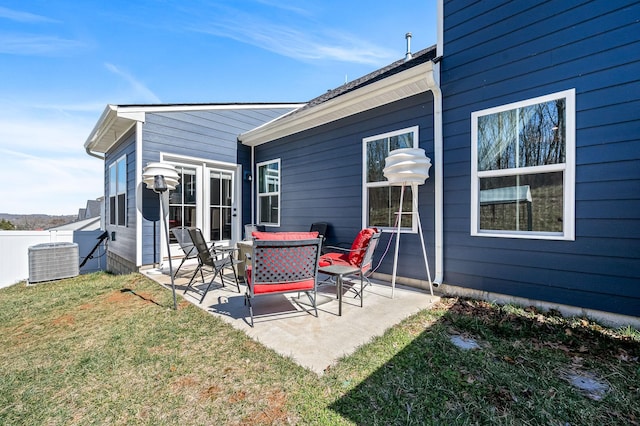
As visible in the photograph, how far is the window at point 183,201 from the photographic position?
234 inches

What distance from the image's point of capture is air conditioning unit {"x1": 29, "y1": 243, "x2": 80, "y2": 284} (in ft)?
20.6

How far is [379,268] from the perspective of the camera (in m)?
4.66

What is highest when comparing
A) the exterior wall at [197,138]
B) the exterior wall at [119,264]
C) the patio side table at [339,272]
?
the exterior wall at [197,138]

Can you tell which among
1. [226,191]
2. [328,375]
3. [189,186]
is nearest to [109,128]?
[189,186]

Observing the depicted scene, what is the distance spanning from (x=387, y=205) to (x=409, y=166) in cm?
118

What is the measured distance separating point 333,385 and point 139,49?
8276 millimetres

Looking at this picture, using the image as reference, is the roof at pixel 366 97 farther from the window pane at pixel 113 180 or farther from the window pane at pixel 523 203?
the window pane at pixel 113 180

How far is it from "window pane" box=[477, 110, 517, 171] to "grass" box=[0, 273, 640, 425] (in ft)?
5.99

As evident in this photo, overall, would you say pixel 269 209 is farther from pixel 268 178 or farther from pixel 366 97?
pixel 366 97

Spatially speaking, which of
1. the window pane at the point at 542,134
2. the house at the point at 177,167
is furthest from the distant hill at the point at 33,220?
the window pane at the point at 542,134

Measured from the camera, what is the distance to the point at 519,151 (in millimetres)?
3328

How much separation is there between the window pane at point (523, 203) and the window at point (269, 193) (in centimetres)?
447

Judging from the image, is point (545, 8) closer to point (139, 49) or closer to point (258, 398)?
point (258, 398)

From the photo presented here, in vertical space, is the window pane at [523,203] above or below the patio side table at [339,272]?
above
